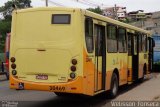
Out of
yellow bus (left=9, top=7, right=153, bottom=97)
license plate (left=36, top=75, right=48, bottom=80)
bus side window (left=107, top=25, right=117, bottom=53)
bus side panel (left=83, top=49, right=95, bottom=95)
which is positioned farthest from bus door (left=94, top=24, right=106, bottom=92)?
license plate (left=36, top=75, right=48, bottom=80)

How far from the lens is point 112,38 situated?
15867mm

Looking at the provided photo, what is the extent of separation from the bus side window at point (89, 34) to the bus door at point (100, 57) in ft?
1.84

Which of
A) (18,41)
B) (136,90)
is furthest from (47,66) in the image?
(136,90)

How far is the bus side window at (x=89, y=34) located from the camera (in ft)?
42.5

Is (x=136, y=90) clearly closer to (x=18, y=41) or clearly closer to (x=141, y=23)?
(x=18, y=41)

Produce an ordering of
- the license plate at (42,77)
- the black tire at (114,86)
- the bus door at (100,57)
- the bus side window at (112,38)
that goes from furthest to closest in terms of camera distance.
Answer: the black tire at (114,86)
the bus side window at (112,38)
the bus door at (100,57)
the license plate at (42,77)

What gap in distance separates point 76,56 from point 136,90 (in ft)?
23.0

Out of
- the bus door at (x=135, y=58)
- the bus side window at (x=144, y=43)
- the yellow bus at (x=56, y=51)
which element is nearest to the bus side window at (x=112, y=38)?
the yellow bus at (x=56, y=51)

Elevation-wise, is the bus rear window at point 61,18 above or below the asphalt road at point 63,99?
above

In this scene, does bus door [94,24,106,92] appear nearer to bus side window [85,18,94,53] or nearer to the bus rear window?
bus side window [85,18,94,53]

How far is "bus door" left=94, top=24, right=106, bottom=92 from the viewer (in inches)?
547

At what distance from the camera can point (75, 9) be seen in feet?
41.4

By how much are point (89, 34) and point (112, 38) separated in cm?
282

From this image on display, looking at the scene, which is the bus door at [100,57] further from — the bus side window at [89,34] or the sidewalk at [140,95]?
the sidewalk at [140,95]
